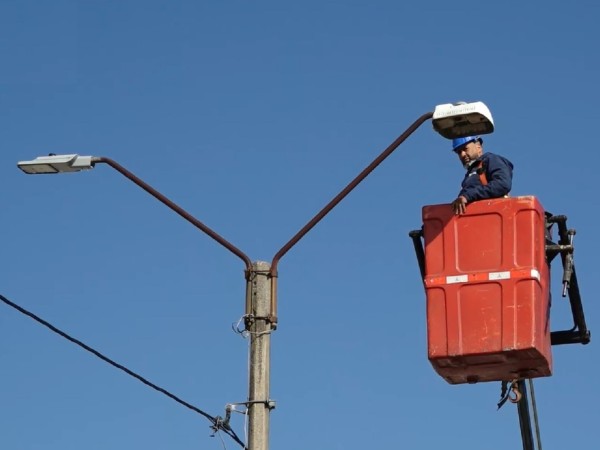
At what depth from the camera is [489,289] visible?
31.6 feet

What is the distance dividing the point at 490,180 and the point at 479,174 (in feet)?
0.46

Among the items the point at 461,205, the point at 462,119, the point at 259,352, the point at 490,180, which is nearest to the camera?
the point at 259,352

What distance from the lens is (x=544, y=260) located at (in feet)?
32.2

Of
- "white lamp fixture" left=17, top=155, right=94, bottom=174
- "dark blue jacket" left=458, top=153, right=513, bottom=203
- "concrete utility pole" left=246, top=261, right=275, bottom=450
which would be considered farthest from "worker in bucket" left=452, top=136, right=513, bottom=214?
"white lamp fixture" left=17, top=155, right=94, bottom=174

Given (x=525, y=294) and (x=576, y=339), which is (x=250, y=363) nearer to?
(x=525, y=294)

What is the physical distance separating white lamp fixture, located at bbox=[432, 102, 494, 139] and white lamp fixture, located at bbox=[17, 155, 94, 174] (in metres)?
2.78

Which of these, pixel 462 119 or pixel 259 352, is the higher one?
pixel 462 119

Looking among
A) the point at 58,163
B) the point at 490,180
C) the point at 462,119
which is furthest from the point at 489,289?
the point at 58,163

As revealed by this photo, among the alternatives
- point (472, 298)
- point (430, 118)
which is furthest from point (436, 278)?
point (430, 118)

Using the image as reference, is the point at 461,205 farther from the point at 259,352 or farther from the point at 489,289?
the point at 259,352

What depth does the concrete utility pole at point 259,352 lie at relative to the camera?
29.3 feet

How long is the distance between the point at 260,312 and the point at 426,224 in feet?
5.65

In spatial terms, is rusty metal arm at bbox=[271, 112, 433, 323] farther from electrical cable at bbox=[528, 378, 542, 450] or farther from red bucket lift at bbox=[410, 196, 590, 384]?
electrical cable at bbox=[528, 378, 542, 450]

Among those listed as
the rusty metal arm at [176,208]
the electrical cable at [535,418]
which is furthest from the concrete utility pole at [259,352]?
the electrical cable at [535,418]
